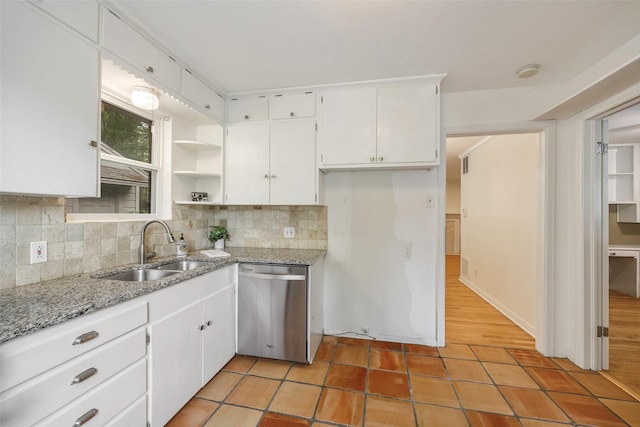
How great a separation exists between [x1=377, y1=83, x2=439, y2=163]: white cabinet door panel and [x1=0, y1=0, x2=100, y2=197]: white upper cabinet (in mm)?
1962

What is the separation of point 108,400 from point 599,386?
3.10 m

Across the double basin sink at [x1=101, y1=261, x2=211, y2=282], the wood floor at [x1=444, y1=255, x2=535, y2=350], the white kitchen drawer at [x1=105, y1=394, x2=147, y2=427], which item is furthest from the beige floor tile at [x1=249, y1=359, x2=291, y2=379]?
the wood floor at [x1=444, y1=255, x2=535, y2=350]

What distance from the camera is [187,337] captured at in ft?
5.32

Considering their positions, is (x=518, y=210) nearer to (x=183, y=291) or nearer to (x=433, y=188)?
(x=433, y=188)

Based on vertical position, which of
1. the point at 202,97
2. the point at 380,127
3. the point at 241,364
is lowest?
the point at 241,364

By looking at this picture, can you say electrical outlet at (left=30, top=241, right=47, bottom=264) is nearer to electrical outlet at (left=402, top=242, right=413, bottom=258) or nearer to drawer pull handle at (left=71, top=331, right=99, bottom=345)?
drawer pull handle at (left=71, top=331, right=99, bottom=345)

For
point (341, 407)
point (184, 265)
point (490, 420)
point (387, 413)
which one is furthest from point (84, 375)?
point (490, 420)

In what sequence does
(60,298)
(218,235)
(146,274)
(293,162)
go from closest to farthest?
(60,298), (146,274), (293,162), (218,235)

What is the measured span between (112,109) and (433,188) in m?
2.71

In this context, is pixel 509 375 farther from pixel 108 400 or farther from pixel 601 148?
pixel 108 400

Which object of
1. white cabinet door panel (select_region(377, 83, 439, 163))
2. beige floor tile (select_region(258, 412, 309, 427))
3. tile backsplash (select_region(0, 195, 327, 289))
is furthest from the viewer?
white cabinet door panel (select_region(377, 83, 439, 163))

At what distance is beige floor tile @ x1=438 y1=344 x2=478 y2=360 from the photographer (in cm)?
226

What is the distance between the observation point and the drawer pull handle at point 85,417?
3.35ft

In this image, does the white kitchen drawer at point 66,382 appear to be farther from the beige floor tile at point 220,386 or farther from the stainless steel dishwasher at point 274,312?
the stainless steel dishwasher at point 274,312
